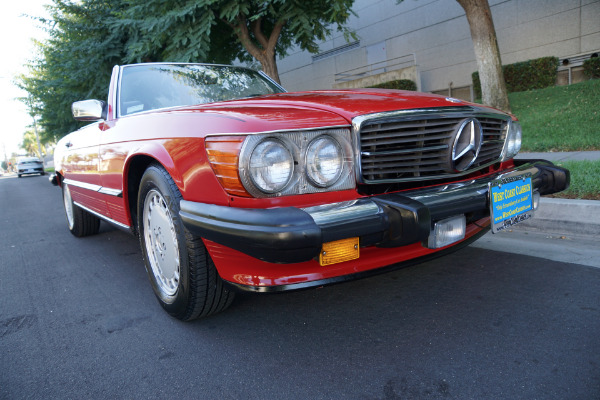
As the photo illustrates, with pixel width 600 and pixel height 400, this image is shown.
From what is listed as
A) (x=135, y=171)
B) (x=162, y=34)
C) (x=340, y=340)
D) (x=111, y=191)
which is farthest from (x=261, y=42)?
(x=340, y=340)

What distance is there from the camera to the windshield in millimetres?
3245

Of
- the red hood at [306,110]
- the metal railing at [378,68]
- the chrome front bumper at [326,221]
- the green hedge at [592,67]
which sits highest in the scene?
the metal railing at [378,68]

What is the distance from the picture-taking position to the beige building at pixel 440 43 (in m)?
12.9

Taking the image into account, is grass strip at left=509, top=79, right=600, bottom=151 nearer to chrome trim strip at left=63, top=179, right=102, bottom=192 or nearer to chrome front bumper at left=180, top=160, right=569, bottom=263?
chrome front bumper at left=180, top=160, right=569, bottom=263

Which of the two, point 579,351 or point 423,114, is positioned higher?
point 423,114

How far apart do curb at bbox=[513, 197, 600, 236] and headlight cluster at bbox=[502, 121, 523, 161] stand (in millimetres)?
1161

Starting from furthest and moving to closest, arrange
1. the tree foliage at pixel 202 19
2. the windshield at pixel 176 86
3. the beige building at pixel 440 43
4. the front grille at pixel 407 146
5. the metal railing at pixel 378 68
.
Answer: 1. the metal railing at pixel 378 68
2. the beige building at pixel 440 43
3. the tree foliage at pixel 202 19
4. the windshield at pixel 176 86
5. the front grille at pixel 407 146

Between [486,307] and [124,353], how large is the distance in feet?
6.40

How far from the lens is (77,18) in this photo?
12.5m

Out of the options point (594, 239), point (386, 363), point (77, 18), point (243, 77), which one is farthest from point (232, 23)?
point (386, 363)

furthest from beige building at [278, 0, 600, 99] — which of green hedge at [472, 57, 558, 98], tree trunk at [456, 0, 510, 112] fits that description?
tree trunk at [456, 0, 510, 112]

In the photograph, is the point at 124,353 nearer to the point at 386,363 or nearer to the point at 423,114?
the point at 386,363

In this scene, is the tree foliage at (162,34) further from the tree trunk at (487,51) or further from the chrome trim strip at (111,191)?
the chrome trim strip at (111,191)

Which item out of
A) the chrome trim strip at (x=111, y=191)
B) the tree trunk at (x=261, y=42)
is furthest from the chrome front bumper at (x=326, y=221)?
the tree trunk at (x=261, y=42)
